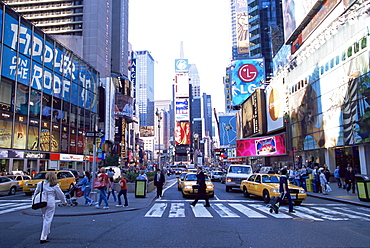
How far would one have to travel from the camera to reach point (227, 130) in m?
100

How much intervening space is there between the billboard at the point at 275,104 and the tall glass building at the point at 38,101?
3036 centimetres

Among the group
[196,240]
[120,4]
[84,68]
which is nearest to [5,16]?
[84,68]

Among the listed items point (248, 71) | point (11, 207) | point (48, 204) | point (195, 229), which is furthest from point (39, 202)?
point (248, 71)

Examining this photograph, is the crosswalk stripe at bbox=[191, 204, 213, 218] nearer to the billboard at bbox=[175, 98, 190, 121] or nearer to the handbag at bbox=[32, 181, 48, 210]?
the handbag at bbox=[32, 181, 48, 210]

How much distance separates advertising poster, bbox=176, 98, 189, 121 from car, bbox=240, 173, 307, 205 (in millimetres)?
153656

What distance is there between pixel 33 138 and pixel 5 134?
17.9 feet

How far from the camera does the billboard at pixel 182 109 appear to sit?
172 metres

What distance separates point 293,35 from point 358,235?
4670 centimetres

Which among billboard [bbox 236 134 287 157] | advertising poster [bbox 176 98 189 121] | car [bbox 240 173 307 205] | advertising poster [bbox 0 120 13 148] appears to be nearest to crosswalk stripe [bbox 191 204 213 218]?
car [bbox 240 173 307 205]

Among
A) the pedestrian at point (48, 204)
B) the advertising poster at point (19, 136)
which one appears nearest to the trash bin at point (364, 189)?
the pedestrian at point (48, 204)

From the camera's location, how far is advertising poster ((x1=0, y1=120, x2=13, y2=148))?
3535 cm

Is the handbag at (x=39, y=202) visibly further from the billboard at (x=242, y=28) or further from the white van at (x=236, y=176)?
the billboard at (x=242, y=28)

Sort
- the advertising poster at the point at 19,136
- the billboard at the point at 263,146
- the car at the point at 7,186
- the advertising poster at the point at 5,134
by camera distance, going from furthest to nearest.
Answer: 1. the billboard at the point at 263,146
2. the advertising poster at the point at 19,136
3. the advertising poster at the point at 5,134
4. the car at the point at 7,186

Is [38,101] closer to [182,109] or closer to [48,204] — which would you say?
[48,204]
